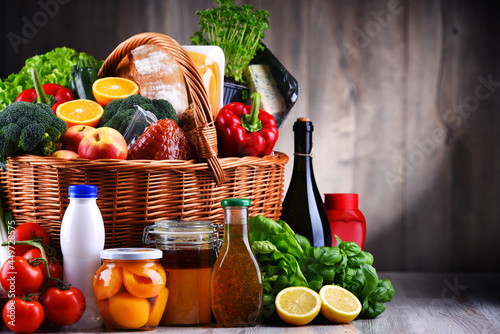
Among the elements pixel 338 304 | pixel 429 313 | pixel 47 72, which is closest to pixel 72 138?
pixel 47 72

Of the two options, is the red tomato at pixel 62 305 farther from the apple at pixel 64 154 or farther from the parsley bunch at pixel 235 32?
the parsley bunch at pixel 235 32

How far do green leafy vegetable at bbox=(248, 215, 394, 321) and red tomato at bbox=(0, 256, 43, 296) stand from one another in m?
0.39

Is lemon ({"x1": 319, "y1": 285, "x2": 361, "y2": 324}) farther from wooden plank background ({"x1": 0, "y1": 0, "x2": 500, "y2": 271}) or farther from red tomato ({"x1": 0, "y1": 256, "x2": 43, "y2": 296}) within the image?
wooden plank background ({"x1": 0, "y1": 0, "x2": 500, "y2": 271})

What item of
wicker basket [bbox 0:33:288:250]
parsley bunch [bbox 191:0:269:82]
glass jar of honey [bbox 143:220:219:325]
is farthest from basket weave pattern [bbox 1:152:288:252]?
parsley bunch [bbox 191:0:269:82]

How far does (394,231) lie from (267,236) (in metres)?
1.08

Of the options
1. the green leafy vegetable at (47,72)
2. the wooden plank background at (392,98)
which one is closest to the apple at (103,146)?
the green leafy vegetable at (47,72)

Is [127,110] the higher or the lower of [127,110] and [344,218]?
the higher

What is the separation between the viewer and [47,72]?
1.65 m

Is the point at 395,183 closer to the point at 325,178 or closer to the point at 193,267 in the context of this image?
the point at 325,178

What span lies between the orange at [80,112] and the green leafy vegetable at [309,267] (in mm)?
458

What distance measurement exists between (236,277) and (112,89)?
628mm

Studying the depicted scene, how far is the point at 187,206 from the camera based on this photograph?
1.11m

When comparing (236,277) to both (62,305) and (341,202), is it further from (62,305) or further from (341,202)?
(341,202)

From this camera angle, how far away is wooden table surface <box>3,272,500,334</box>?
984mm
